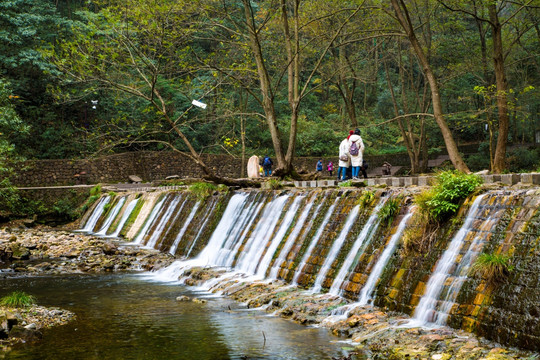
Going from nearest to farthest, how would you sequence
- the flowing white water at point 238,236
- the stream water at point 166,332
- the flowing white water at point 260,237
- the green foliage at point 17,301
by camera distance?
the stream water at point 166,332 → the green foliage at point 17,301 → the flowing white water at point 260,237 → the flowing white water at point 238,236

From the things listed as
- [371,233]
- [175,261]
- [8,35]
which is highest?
[8,35]

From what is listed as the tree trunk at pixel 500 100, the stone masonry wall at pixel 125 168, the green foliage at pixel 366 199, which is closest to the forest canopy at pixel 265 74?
the tree trunk at pixel 500 100

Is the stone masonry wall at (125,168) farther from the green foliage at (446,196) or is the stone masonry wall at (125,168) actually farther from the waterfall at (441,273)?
the waterfall at (441,273)

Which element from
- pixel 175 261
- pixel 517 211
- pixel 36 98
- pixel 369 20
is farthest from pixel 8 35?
pixel 517 211

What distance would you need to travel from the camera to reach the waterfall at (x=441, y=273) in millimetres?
6676

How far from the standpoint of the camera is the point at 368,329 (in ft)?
22.1

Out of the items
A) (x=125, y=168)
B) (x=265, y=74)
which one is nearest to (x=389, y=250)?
(x=265, y=74)

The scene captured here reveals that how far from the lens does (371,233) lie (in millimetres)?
8805

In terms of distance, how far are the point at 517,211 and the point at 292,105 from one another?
11563 millimetres

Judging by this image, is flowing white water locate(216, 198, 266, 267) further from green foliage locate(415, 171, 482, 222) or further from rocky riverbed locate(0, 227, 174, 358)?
green foliage locate(415, 171, 482, 222)

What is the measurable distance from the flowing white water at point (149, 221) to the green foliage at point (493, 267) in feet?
45.7

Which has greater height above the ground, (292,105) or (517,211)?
(292,105)

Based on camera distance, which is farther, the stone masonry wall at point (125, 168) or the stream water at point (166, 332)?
the stone masonry wall at point (125, 168)

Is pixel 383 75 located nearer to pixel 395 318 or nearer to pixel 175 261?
pixel 175 261
